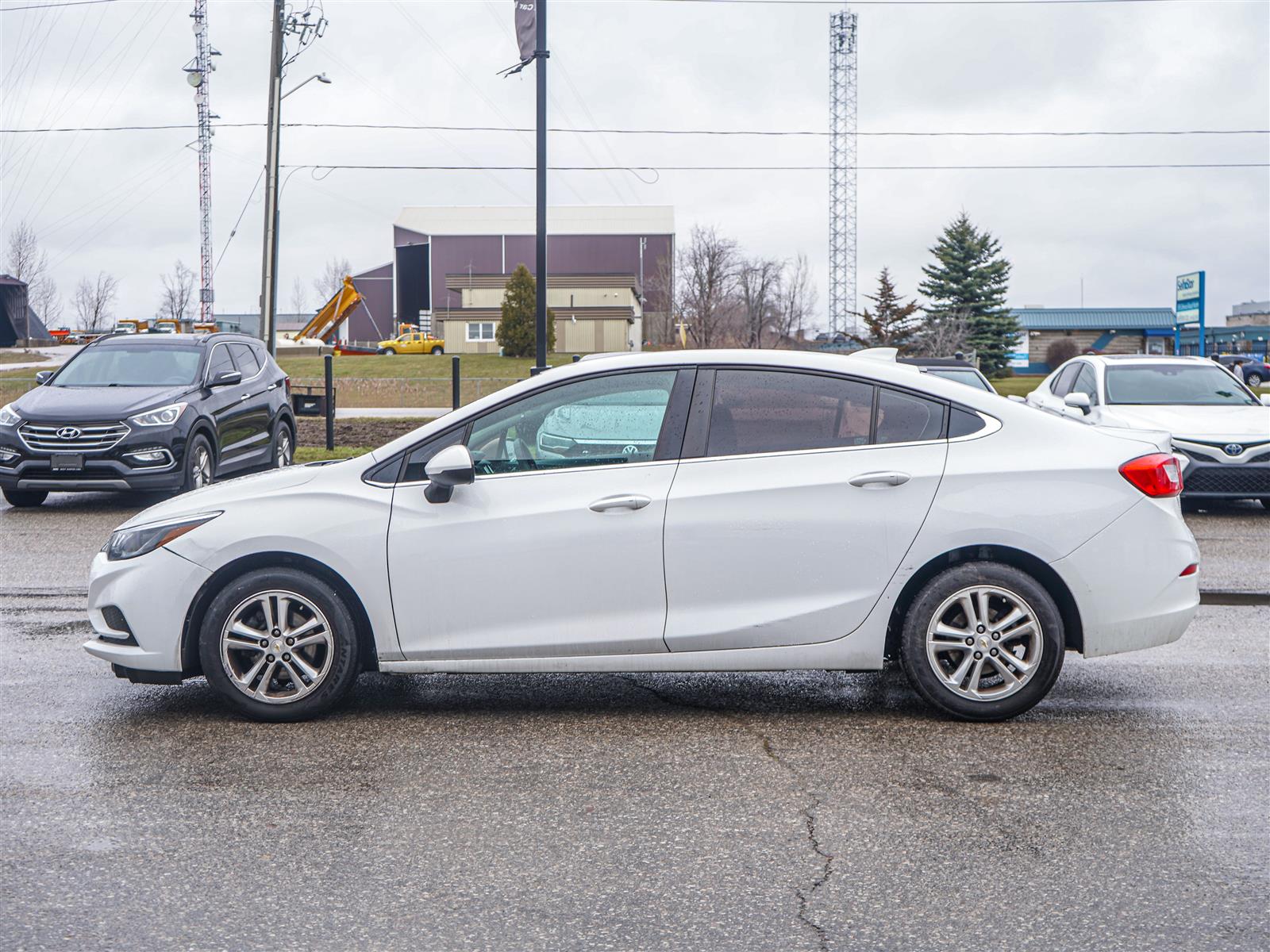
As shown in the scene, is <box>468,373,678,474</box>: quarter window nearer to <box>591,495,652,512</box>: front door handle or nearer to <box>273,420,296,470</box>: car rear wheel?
<box>591,495,652,512</box>: front door handle

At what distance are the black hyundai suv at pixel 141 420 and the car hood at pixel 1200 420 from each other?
9.61 meters

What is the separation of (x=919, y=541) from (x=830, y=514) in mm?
393

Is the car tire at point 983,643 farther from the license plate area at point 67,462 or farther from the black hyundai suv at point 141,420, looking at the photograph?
the license plate area at point 67,462

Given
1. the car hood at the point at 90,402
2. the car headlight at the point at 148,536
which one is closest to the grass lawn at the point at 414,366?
the car hood at the point at 90,402

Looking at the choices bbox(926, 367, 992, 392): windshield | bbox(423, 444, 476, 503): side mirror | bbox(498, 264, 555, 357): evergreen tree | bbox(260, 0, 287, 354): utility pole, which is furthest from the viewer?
bbox(498, 264, 555, 357): evergreen tree

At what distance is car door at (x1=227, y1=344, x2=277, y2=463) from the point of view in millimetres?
14586

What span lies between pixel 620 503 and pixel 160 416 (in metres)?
8.89

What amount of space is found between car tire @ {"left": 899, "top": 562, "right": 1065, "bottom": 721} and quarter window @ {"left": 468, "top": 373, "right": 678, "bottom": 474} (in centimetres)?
138

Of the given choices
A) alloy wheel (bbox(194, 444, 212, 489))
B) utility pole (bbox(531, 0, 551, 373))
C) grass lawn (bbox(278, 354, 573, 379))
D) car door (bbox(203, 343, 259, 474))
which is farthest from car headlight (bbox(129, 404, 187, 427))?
grass lawn (bbox(278, 354, 573, 379))

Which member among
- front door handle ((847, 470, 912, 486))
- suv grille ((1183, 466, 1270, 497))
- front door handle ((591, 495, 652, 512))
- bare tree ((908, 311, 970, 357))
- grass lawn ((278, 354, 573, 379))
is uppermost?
bare tree ((908, 311, 970, 357))

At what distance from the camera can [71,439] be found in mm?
12453

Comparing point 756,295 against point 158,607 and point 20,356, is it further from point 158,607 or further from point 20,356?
point 158,607

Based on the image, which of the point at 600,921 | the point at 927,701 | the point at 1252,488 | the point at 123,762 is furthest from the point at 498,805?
the point at 1252,488

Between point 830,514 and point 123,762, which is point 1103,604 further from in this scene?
point 123,762
